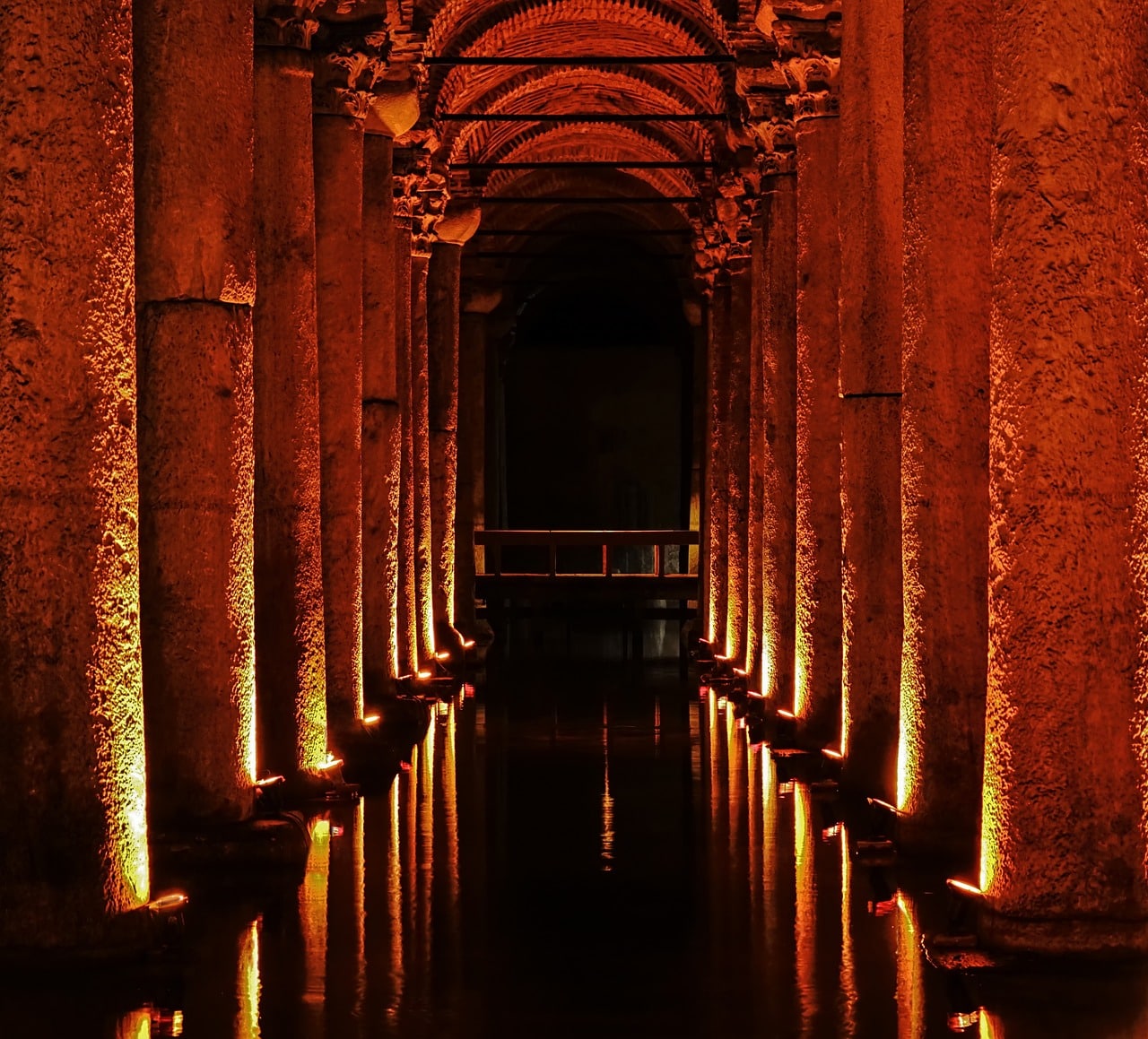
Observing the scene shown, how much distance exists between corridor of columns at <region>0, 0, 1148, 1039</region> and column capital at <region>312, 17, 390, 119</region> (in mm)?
26

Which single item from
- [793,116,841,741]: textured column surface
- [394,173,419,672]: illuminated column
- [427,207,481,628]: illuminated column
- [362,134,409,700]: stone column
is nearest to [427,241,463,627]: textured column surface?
[427,207,481,628]: illuminated column

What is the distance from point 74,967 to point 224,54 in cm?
406

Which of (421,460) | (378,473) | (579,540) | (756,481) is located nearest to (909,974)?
(378,473)

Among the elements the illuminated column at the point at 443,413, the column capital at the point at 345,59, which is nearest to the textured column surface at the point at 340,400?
the column capital at the point at 345,59

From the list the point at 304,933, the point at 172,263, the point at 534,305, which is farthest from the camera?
the point at 534,305

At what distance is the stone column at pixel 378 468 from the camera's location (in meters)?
13.9

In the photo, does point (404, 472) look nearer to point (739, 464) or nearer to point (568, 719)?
point (568, 719)

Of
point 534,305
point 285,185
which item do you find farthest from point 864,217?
point 534,305

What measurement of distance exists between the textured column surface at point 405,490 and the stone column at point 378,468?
0.44 m

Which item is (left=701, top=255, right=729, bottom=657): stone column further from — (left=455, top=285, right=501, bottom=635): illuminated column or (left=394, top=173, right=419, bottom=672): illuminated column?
(left=394, top=173, right=419, bottom=672): illuminated column

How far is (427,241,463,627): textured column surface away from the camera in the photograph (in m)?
19.2

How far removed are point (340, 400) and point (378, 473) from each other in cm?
259

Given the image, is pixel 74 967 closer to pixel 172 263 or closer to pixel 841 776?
pixel 172 263

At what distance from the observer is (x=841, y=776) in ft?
32.2
